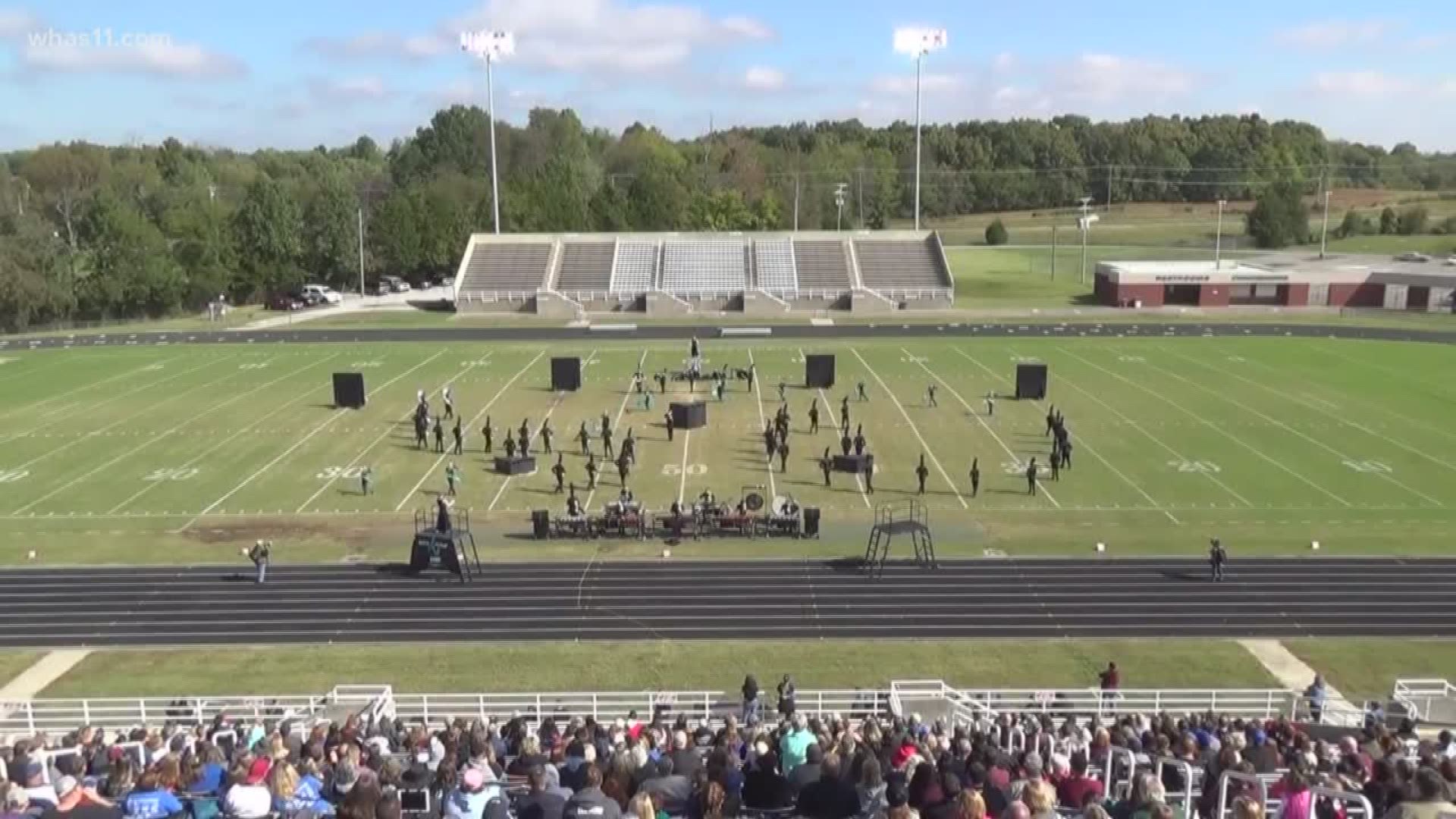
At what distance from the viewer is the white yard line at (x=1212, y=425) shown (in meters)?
33.0

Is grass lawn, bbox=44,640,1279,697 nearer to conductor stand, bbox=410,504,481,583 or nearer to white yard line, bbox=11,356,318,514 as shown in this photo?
conductor stand, bbox=410,504,481,583

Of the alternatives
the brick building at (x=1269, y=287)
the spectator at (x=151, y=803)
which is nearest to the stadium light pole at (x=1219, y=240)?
the brick building at (x=1269, y=287)

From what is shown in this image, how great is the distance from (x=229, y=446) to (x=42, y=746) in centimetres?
2909

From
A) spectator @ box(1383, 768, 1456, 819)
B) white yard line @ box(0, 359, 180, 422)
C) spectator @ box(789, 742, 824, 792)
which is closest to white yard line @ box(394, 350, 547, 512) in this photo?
white yard line @ box(0, 359, 180, 422)

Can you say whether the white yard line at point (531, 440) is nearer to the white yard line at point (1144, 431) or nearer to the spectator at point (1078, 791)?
the white yard line at point (1144, 431)

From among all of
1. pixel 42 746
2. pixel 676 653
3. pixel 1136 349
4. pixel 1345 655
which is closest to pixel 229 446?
pixel 676 653

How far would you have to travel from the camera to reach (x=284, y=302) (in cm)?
8694

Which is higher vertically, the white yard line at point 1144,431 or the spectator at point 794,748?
the spectator at point 794,748

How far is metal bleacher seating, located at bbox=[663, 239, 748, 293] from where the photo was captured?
82.5m

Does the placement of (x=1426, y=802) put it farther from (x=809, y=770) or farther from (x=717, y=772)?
(x=717, y=772)

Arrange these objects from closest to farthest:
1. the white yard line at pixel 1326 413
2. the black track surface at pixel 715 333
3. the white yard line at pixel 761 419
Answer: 1. the white yard line at pixel 761 419
2. the white yard line at pixel 1326 413
3. the black track surface at pixel 715 333

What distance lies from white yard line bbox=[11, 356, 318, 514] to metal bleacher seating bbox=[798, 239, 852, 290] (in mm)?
38108

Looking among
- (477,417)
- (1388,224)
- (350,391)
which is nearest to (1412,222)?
(1388,224)

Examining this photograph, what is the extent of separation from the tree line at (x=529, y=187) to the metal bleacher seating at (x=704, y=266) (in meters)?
15.2
